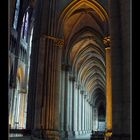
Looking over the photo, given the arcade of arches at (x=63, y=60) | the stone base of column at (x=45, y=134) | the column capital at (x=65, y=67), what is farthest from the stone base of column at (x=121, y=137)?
the column capital at (x=65, y=67)

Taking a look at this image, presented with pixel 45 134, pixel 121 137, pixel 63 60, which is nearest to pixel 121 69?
pixel 121 137

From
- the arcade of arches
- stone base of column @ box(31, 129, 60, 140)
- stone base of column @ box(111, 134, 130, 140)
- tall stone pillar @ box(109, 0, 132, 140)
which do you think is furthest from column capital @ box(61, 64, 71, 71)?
stone base of column @ box(111, 134, 130, 140)

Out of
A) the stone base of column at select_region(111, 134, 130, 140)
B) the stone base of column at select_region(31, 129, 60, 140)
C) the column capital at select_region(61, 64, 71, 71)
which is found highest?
the column capital at select_region(61, 64, 71, 71)

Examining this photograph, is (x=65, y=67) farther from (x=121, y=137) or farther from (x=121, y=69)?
(x=121, y=137)

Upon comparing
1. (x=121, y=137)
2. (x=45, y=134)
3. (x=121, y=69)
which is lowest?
(x=45, y=134)

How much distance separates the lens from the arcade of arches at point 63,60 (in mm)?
9578

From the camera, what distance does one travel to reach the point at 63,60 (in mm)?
27594

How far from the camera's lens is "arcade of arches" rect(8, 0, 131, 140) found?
31.4 ft

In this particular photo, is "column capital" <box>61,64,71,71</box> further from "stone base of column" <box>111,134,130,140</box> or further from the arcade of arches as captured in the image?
"stone base of column" <box>111,134,130,140</box>

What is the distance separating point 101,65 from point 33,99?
2202cm

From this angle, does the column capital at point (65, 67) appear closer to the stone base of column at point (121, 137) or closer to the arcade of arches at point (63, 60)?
the arcade of arches at point (63, 60)
